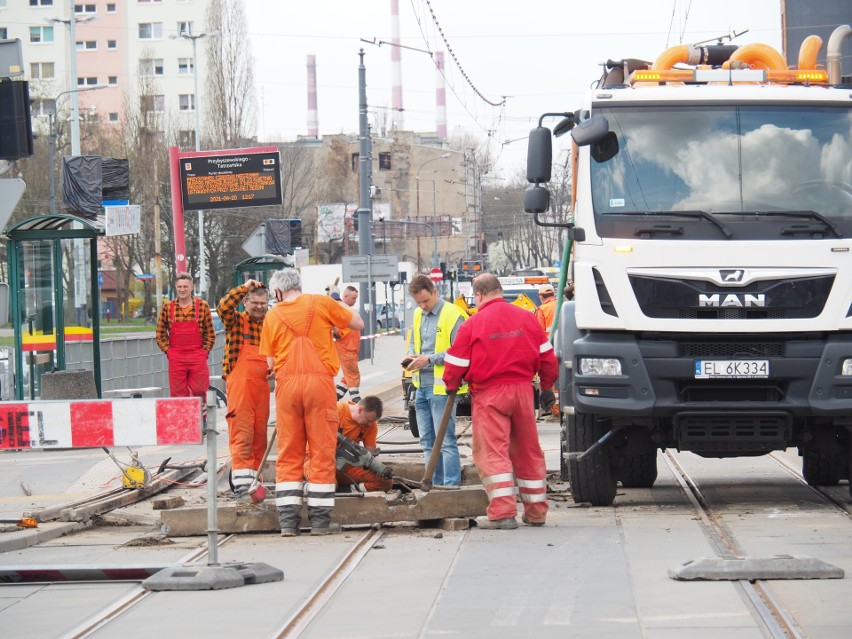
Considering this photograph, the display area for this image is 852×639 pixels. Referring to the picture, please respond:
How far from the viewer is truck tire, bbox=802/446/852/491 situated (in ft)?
39.3

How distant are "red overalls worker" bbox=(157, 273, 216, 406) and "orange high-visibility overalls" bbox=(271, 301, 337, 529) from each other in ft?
21.3

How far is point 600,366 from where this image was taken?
419 inches

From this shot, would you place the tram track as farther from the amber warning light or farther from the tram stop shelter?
the amber warning light

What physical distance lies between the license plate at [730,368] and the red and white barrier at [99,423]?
3.87m

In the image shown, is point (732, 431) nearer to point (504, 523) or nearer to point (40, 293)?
point (504, 523)

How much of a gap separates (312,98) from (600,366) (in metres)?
124

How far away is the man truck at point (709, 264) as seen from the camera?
410 inches

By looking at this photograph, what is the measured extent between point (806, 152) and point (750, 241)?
0.92 m

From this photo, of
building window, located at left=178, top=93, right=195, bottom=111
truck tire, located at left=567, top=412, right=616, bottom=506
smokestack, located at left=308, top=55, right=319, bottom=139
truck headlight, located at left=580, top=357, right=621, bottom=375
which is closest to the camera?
truck headlight, located at left=580, top=357, right=621, bottom=375

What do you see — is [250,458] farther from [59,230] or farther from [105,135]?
[105,135]

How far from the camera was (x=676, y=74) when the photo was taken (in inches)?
446

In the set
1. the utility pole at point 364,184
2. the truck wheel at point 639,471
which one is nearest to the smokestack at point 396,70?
the utility pole at point 364,184

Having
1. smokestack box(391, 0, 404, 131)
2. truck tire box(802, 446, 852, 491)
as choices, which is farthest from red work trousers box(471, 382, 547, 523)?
smokestack box(391, 0, 404, 131)

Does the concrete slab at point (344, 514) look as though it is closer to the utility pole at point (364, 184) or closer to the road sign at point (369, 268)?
the road sign at point (369, 268)
